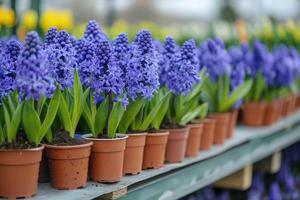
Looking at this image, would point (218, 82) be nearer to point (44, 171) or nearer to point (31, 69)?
point (44, 171)

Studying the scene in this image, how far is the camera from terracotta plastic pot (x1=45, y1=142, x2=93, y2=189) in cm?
185

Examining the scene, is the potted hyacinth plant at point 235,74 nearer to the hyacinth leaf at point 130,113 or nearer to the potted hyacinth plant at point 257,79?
the potted hyacinth plant at point 257,79

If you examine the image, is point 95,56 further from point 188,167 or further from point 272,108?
point 272,108

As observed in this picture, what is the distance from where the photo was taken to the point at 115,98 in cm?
201

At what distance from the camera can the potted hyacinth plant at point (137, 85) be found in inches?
80.5

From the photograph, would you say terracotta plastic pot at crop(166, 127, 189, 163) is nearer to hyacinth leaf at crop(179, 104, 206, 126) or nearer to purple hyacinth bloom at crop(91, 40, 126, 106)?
hyacinth leaf at crop(179, 104, 206, 126)

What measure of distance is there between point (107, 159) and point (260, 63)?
6.35ft

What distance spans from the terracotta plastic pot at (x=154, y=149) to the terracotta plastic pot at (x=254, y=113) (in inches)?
59.7

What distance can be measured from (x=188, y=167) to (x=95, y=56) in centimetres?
73

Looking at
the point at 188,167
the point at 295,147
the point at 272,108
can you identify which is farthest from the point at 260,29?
the point at 188,167

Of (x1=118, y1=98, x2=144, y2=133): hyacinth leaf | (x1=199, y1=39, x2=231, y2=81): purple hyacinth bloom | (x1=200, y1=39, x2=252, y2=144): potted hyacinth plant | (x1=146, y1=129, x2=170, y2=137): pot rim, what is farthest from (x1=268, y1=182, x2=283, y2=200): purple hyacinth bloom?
(x1=118, y1=98, x2=144, y2=133): hyacinth leaf

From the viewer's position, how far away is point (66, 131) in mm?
1955

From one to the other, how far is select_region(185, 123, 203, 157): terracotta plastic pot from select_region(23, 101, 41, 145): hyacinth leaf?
93 cm

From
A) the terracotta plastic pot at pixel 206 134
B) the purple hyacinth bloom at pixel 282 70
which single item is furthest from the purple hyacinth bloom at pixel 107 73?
the purple hyacinth bloom at pixel 282 70
